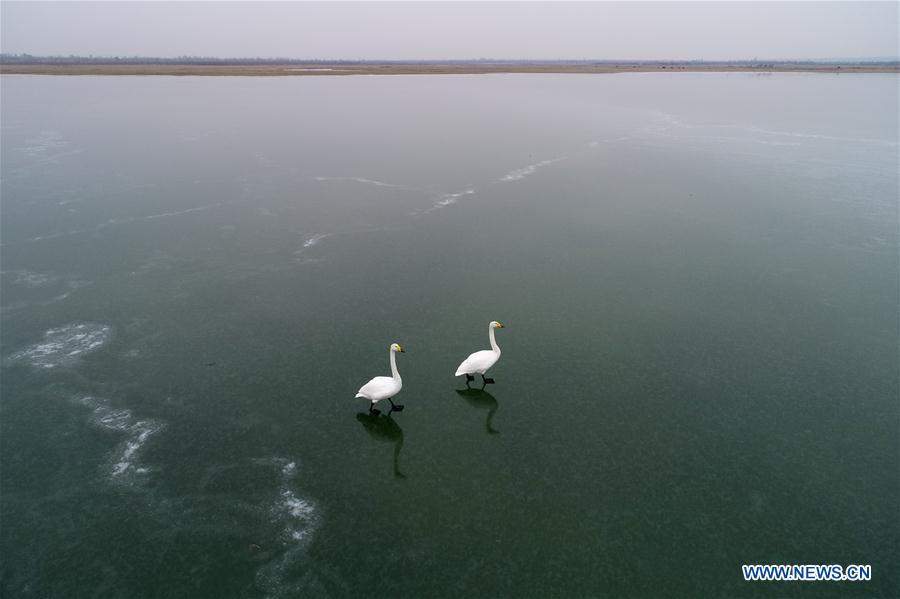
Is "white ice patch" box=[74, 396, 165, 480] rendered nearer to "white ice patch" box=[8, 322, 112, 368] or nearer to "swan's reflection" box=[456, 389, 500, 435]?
"white ice patch" box=[8, 322, 112, 368]

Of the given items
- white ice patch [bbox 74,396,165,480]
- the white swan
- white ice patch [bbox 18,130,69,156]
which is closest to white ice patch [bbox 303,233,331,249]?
white ice patch [bbox 74,396,165,480]

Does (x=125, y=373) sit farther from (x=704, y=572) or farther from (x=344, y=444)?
(x=704, y=572)

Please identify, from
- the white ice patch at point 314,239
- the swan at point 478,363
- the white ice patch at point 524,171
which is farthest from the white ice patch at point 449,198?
the swan at point 478,363

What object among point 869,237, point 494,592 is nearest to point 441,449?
point 494,592

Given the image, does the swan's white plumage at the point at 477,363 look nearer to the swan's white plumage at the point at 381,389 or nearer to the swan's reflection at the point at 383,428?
the swan's white plumage at the point at 381,389

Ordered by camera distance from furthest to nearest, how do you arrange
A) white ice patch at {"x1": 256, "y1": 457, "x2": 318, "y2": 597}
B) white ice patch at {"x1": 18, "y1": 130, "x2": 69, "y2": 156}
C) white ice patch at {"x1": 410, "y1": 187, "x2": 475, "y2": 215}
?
white ice patch at {"x1": 18, "y1": 130, "x2": 69, "y2": 156}
white ice patch at {"x1": 410, "y1": 187, "x2": 475, "y2": 215}
white ice patch at {"x1": 256, "y1": 457, "x2": 318, "y2": 597}

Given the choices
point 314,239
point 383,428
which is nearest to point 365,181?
point 314,239
